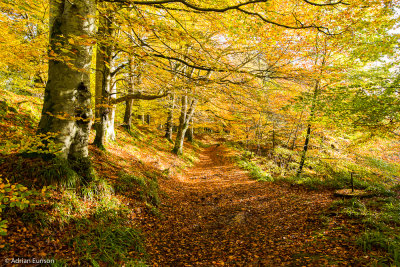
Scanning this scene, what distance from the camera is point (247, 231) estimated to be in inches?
183

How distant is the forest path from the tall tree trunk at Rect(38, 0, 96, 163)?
2.91 m

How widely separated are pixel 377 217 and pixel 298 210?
5.98 feet

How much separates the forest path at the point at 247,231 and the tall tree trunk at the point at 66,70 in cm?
291

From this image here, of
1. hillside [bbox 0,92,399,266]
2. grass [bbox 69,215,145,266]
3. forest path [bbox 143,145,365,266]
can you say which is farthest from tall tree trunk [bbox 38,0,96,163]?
forest path [bbox 143,145,365,266]

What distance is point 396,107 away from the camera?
17.0ft

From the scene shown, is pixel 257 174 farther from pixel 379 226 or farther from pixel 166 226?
pixel 166 226

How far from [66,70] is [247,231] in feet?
17.7

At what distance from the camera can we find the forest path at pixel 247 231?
3.33 metres

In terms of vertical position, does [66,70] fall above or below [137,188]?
above

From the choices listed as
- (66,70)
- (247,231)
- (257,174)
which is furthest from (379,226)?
(66,70)

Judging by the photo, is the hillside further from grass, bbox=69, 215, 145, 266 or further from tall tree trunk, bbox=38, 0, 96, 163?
tall tree trunk, bbox=38, 0, 96, 163

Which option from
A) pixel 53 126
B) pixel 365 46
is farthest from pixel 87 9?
pixel 365 46

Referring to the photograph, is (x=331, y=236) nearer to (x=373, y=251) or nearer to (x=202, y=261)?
(x=373, y=251)

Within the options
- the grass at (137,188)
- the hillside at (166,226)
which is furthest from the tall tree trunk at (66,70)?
the grass at (137,188)
